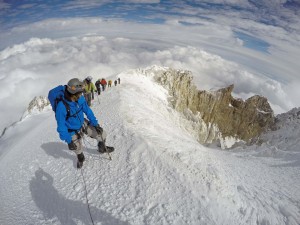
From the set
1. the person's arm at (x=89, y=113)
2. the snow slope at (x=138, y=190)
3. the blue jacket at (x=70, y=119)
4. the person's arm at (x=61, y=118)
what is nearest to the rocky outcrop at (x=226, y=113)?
the snow slope at (x=138, y=190)

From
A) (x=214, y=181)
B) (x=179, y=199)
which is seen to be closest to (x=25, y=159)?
(x=179, y=199)

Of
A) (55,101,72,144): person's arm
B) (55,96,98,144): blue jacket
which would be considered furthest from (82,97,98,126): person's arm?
(55,101,72,144): person's arm

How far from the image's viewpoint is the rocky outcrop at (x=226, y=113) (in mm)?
100000

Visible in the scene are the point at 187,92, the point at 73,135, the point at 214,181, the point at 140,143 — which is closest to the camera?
the point at 73,135

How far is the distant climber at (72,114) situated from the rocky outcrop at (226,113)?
269 feet

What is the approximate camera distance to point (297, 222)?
902cm

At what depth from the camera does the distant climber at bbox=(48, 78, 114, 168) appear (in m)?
8.16

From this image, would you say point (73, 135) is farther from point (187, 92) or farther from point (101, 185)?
point (187, 92)

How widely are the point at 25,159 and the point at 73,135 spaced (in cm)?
655

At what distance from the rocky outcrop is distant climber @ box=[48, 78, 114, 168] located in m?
81.9

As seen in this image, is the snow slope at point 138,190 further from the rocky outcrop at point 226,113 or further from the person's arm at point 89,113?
the rocky outcrop at point 226,113

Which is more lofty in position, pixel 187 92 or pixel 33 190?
pixel 33 190

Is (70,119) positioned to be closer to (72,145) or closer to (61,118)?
(61,118)

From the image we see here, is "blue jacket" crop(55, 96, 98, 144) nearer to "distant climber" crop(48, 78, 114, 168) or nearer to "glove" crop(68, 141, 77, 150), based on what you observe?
"distant climber" crop(48, 78, 114, 168)
